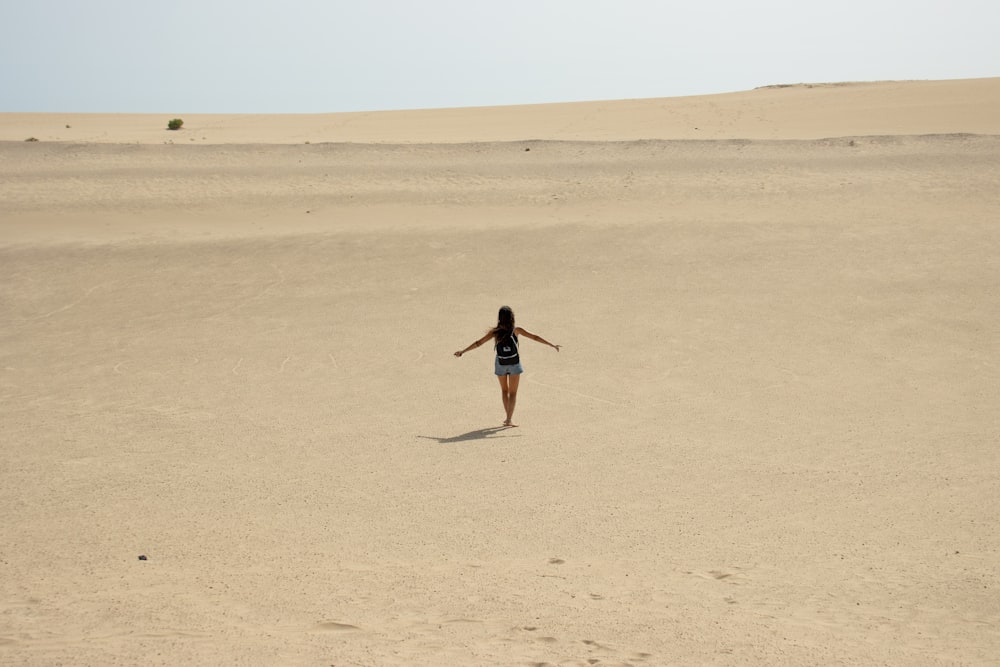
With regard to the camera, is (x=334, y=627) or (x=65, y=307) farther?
(x=65, y=307)

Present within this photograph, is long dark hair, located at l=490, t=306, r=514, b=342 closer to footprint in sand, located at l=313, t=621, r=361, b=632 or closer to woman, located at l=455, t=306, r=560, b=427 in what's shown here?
woman, located at l=455, t=306, r=560, b=427

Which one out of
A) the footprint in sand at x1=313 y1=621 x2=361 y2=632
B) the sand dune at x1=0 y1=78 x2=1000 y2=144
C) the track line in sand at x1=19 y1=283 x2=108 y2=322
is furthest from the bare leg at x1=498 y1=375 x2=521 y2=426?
the sand dune at x1=0 y1=78 x2=1000 y2=144

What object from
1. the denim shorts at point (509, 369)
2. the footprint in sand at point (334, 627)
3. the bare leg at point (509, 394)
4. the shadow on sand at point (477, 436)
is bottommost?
the footprint in sand at point (334, 627)

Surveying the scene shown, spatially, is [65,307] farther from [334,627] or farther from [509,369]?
[334,627]

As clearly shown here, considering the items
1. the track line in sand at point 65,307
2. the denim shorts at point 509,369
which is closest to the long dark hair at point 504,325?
the denim shorts at point 509,369

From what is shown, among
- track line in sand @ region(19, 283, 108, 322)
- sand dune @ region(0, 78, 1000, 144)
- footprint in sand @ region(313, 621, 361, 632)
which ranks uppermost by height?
sand dune @ region(0, 78, 1000, 144)

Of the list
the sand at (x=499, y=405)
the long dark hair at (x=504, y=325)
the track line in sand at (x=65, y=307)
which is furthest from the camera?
the track line in sand at (x=65, y=307)

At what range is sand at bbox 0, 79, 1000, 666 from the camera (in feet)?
20.1

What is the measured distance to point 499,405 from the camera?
12227mm

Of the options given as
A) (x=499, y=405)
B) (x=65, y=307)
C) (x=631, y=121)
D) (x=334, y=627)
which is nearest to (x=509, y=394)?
(x=499, y=405)

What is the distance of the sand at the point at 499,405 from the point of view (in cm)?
614

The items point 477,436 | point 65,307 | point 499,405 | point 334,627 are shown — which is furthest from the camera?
point 65,307

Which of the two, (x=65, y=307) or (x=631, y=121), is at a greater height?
(x=631, y=121)

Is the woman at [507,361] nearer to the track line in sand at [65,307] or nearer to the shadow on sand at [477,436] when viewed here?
the shadow on sand at [477,436]
